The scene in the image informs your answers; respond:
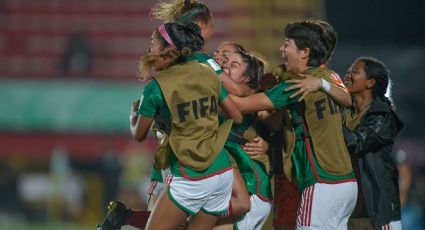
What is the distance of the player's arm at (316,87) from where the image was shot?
15.1 ft

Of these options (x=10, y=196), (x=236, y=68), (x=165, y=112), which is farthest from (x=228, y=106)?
(x=10, y=196)

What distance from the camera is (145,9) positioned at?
17172mm

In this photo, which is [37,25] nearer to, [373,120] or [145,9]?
[145,9]

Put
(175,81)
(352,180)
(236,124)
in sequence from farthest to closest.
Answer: (236,124) < (352,180) < (175,81)

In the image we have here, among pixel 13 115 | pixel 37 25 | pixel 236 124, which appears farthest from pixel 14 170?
pixel 236 124

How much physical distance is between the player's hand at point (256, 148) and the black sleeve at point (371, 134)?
0.52m

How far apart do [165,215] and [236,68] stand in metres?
1.13

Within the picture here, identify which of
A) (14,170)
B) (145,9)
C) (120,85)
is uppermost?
(145,9)

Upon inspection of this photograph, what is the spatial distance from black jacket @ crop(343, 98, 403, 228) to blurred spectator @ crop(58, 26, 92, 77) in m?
11.4

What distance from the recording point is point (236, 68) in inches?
200

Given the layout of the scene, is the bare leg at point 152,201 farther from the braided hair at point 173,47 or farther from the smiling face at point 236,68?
the braided hair at point 173,47

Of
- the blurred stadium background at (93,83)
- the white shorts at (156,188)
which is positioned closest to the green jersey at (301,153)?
the white shorts at (156,188)

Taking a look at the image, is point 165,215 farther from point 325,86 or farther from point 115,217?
point 325,86

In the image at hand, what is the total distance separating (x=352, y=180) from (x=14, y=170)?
11.0m
